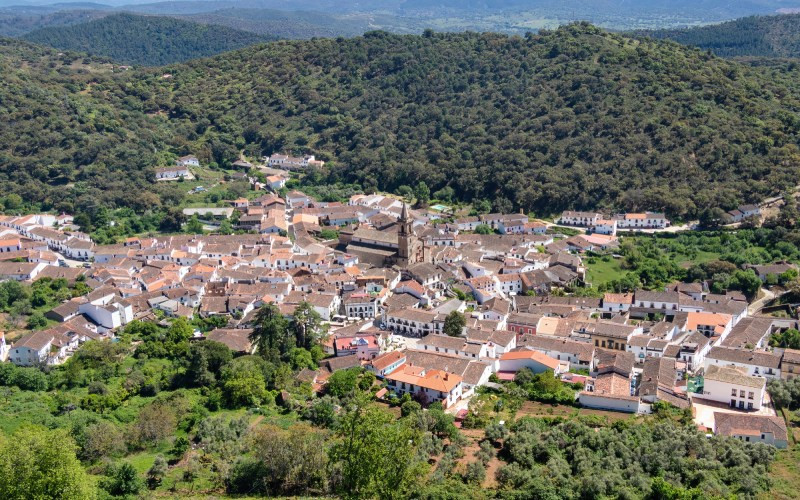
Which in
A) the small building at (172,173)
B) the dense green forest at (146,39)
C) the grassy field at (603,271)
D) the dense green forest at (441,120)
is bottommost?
the grassy field at (603,271)

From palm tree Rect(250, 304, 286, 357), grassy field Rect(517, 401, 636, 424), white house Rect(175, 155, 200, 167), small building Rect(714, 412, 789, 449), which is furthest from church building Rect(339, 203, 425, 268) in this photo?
white house Rect(175, 155, 200, 167)

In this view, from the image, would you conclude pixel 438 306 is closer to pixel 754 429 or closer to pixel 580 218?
pixel 754 429

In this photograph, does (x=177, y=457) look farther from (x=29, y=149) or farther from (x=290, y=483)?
(x=29, y=149)

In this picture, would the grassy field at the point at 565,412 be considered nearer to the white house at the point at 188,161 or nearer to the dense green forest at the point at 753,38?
the white house at the point at 188,161

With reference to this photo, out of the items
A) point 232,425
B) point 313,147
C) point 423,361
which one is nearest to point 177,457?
point 232,425

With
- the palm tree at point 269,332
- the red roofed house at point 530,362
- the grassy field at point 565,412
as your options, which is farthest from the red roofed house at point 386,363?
the grassy field at point 565,412

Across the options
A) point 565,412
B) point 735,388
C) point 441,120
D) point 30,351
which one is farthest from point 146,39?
point 735,388
